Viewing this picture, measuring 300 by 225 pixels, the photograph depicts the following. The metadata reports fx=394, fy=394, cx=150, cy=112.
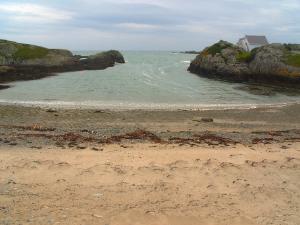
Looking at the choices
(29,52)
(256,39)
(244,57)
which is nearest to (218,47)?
(244,57)

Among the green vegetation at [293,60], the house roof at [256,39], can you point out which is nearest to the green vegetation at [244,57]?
the green vegetation at [293,60]

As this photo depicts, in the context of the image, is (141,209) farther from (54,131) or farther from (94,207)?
(54,131)

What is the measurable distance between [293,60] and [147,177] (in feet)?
117

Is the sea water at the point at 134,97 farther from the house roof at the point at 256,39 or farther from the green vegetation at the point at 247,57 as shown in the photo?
the house roof at the point at 256,39

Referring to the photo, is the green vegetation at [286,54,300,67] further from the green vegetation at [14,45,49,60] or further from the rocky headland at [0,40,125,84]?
the green vegetation at [14,45,49,60]

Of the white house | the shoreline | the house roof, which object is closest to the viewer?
the shoreline

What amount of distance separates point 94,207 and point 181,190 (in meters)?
1.98

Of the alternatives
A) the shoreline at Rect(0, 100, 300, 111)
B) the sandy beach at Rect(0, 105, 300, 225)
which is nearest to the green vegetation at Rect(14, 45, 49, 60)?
the shoreline at Rect(0, 100, 300, 111)

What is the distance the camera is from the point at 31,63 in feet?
172

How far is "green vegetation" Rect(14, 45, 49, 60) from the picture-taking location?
171ft

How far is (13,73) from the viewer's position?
139ft

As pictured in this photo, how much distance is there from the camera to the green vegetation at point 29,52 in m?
52.2

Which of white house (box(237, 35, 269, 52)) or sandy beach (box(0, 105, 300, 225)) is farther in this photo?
white house (box(237, 35, 269, 52))

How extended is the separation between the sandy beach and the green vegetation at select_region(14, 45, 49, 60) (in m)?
39.1
